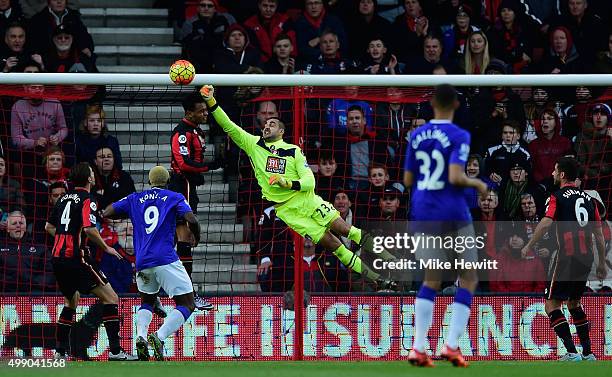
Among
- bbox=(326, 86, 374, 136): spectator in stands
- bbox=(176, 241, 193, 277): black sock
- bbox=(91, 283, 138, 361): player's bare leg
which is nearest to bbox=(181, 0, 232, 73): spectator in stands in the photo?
bbox=(326, 86, 374, 136): spectator in stands

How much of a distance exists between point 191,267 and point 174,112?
84.6 inches

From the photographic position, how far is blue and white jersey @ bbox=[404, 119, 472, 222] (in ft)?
33.8

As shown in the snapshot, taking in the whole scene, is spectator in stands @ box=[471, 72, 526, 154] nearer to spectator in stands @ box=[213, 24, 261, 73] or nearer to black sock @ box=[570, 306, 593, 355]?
black sock @ box=[570, 306, 593, 355]

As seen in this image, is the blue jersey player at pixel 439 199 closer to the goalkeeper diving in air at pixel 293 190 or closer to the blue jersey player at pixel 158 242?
the blue jersey player at pixel 158 242

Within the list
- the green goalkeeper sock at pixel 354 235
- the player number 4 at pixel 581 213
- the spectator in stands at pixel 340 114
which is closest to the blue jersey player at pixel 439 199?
the player number 4 at pixel 581 213

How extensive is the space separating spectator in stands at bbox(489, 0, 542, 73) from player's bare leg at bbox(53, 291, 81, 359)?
7193 millimetres

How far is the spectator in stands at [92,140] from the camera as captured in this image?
14492 mm

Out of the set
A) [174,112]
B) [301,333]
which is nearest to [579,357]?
[301,333]

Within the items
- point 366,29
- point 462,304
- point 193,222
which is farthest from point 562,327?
point 366,29

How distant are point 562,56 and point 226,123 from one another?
630 cm

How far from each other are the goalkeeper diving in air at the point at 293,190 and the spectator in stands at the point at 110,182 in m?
1.47

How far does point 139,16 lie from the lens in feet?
61.7

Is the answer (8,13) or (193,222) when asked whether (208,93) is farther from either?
(8,13)

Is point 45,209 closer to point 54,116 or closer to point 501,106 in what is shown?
point 54,116
